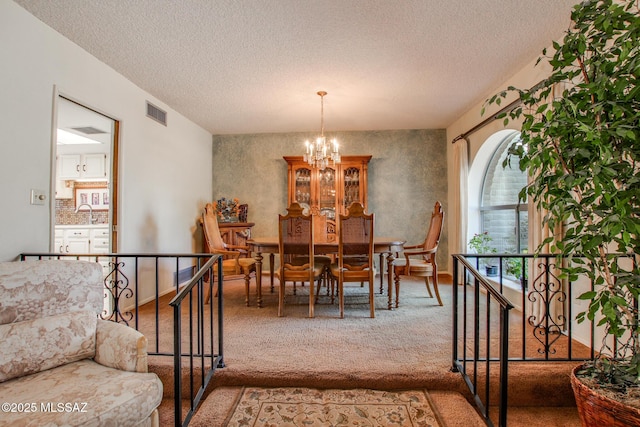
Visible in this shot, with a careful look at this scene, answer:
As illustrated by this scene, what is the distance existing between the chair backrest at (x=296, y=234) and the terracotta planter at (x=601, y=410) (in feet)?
7.16

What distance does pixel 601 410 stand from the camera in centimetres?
142

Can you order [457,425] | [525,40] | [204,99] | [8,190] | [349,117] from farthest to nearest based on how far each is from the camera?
[349,117]
[204,99]
[525,40]
[8,190]
[457,425]

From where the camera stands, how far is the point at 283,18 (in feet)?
7.86

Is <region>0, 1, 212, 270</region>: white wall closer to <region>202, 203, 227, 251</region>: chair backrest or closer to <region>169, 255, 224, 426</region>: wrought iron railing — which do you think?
<region>202, 203, 227, 251</region>: chair backrest

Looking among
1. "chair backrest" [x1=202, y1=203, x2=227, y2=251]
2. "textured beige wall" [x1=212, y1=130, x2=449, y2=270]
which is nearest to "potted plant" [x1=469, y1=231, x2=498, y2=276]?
"textured beige wall" [x1=212, y1=130, x2=449, y2=270]

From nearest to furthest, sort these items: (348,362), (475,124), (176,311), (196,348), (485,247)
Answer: (176,311) < (348,362) < (196,348) < (475,124) < (485,247)

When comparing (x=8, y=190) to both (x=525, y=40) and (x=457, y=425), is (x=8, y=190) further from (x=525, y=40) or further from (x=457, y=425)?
(x=525, y=40)

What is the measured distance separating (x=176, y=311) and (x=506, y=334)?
150cm

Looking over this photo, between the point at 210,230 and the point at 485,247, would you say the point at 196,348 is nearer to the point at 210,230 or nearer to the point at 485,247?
the point at 210,230

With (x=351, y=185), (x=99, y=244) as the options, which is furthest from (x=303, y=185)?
(x=99, y=244)

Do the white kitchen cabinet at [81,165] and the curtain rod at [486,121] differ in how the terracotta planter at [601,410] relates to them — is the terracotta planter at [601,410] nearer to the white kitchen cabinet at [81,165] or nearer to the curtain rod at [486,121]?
the curtain rod at [486,121]

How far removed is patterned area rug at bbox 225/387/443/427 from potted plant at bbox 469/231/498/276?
2975mm

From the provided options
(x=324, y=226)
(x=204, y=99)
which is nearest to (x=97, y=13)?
(x=204, y=99)

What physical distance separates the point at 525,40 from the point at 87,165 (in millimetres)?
5794
